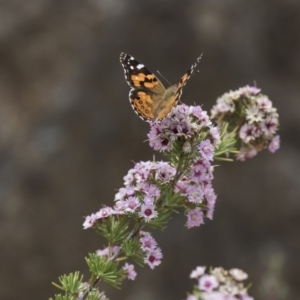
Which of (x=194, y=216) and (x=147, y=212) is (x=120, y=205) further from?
(x=194, y=216)

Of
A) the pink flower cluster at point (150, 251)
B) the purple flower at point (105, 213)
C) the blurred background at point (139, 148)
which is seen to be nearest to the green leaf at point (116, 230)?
the purple flower at point (105, 213)

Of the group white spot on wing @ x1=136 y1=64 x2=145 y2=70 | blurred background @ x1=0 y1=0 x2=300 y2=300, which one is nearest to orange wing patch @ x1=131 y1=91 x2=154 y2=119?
white spot on wing @ x1=136 y1=64 x2=145 y2=70

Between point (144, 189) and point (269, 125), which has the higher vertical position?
point (269, 125)

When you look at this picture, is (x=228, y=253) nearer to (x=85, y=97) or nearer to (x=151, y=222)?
(x=85, y=97)

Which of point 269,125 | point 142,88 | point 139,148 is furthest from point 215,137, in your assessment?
point 139,148

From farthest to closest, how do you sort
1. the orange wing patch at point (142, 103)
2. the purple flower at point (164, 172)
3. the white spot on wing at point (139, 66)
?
the white spot on wing at point (139, 66)
the orange wing patch at point (142, 103)
the purple flower at point (164, 172)

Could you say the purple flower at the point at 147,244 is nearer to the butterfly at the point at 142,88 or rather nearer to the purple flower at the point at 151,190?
the purple flower at the point at 151,190
